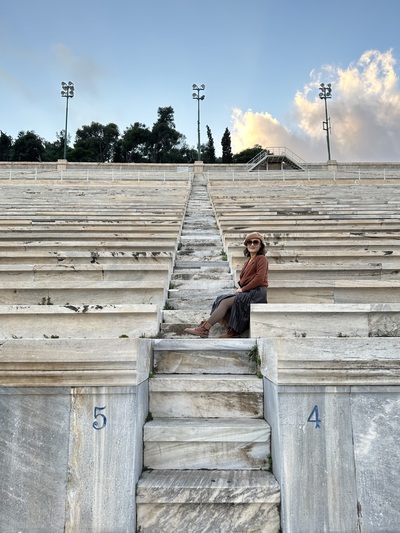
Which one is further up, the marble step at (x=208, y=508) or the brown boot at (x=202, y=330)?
the brown boot at (x=202, y=330)

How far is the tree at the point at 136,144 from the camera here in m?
54.7

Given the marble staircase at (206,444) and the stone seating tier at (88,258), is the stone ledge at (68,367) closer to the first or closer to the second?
the marble staircase at (206,444)

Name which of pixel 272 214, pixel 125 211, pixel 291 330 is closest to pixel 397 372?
Answer: pixel 291 330

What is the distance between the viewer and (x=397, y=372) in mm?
2215

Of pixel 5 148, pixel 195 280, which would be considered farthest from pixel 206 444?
pixel 5 148

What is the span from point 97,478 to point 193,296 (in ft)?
7.75

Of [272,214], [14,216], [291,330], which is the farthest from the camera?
[272,214]

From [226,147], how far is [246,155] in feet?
10.5

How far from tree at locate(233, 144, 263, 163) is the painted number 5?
52.8 meters

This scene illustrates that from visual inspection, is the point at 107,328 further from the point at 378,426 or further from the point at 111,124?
the point at 111,124

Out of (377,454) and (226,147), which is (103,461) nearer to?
(377,454)

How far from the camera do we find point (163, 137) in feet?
183

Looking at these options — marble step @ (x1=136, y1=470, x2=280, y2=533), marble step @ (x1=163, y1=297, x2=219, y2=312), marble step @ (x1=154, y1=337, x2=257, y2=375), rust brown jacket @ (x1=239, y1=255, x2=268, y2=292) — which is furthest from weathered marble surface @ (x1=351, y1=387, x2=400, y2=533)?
marble step @ (x1=163, y1=297, x2=219, y2=312)

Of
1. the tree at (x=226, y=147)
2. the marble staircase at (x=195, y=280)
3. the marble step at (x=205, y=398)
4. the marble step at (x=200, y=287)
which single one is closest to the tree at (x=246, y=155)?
the tree at (x=226, y=147)
